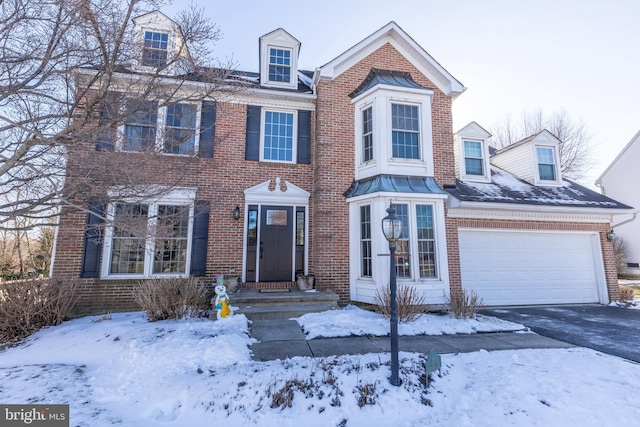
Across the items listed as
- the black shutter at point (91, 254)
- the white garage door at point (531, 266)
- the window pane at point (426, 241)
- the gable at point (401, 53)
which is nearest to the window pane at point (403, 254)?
the window pane at point (426, 241)

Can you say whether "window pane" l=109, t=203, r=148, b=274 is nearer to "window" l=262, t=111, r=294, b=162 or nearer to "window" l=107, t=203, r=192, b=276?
"window" l=107, t=203, r=192, b=276

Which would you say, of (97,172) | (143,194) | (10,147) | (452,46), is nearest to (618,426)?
(143,194)

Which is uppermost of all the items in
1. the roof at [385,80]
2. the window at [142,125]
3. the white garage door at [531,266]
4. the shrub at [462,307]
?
the roof at [385,80]

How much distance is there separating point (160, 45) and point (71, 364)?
672 centimetres

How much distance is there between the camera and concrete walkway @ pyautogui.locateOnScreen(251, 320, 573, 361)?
4859 millimetres

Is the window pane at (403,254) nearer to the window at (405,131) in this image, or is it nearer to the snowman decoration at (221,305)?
the window at (405,131)

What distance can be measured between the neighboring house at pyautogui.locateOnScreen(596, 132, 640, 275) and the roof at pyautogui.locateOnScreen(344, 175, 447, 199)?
723 inches

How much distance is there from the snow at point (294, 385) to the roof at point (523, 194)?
4.94 metres

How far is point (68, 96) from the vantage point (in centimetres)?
512

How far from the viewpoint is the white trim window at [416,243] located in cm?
806

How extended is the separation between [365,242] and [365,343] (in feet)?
11.1

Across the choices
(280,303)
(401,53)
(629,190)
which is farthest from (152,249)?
(629,190)

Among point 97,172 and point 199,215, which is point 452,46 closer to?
point 199,215

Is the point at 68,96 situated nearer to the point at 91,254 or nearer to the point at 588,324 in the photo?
the point at 91,254
